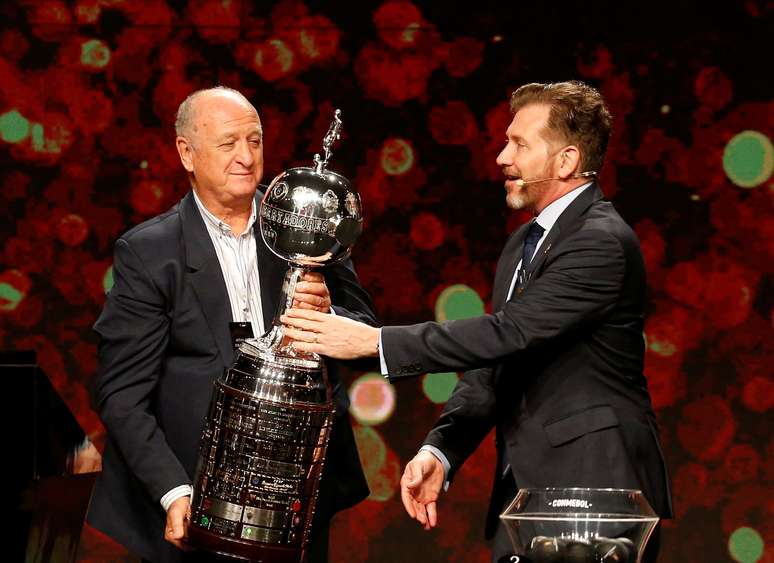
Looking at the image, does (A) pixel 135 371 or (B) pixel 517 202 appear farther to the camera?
(B) pixel 517 202

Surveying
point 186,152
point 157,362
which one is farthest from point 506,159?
point 157,362

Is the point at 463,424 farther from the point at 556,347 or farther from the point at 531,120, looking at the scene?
the point at 531,120

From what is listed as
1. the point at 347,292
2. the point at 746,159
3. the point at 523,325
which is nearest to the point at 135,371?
the point at 347,292

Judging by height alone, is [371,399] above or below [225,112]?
below

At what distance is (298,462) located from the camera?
1998 millimetres

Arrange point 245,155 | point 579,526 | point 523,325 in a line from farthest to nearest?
point 245,155
point 523,325
point 579,526

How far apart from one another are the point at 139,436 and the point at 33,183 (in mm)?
2117

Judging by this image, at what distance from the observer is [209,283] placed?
7.53 ft

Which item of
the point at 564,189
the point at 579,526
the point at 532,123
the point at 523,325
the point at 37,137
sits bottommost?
the point at 579,526

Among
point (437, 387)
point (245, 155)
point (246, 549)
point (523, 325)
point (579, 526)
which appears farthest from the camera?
point (437, 387)

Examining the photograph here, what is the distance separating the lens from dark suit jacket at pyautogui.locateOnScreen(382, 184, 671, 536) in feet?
7.34

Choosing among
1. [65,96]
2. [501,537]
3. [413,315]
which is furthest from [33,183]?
[501,537]

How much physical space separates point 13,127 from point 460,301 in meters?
1.71

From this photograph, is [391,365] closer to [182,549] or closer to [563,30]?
[182,549]
